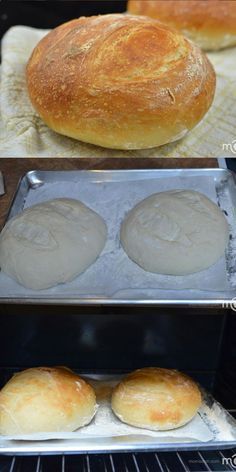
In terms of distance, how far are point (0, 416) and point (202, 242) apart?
1.36 feet

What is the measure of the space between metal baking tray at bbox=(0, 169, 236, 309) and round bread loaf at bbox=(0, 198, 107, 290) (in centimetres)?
1

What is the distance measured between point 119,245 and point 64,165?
0.50 feet

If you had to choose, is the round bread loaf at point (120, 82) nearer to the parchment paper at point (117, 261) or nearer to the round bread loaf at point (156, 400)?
the parchment paper at point (117, 261)

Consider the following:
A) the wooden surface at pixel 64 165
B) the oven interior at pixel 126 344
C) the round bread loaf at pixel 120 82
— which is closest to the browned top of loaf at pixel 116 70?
the round bread loaf at pixel 120 82

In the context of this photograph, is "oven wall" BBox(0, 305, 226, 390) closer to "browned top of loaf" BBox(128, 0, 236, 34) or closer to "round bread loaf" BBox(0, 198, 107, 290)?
"round bread loaf" BBox(0, 198, 107, 290)

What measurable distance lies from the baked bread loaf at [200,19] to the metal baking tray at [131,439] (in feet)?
1.90

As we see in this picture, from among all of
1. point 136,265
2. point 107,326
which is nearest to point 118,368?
point 107,326

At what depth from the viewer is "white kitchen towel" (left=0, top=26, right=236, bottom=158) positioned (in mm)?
667

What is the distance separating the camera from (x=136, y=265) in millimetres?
792

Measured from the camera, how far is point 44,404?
0.87 meters

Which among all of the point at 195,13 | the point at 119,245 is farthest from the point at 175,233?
→ the point at 195,13

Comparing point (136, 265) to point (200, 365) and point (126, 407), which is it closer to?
point (126, 407)

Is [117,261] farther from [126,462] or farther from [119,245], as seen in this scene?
[126,462]

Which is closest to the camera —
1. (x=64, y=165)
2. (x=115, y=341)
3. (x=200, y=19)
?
(x=200, y=19)
